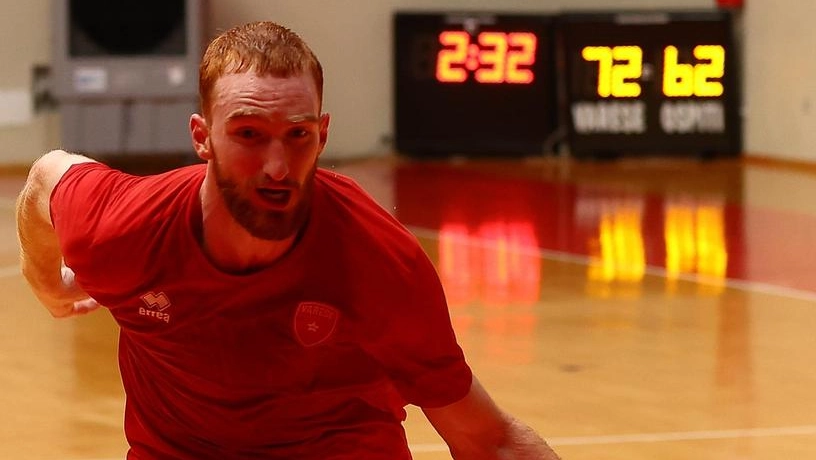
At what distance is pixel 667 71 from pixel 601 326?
22.4 ft

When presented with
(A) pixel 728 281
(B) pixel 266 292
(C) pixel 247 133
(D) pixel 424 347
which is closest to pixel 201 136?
(C) pixel 247 133

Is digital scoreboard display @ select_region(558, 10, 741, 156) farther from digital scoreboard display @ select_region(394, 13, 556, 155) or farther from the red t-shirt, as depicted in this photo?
the red t-shirt

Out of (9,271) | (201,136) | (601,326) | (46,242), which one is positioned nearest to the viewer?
(201,136)

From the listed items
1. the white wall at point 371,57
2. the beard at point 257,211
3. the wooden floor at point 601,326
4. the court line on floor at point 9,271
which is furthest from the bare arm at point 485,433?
the white wall at point 371,57

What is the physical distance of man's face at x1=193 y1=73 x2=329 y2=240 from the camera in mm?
2666

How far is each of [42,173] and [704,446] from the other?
2.80 metres

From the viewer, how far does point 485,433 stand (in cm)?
304

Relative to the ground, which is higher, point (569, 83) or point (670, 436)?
point (569, 83)

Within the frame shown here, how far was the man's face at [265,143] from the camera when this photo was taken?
267 cm

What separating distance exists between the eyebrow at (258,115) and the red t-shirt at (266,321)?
246 mm

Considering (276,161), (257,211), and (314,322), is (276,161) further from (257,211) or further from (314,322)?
(314,322)

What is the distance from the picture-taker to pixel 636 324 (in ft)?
23.8

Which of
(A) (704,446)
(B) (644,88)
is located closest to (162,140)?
(B) (644,88)

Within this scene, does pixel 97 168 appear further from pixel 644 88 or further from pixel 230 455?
pixel 644 88
